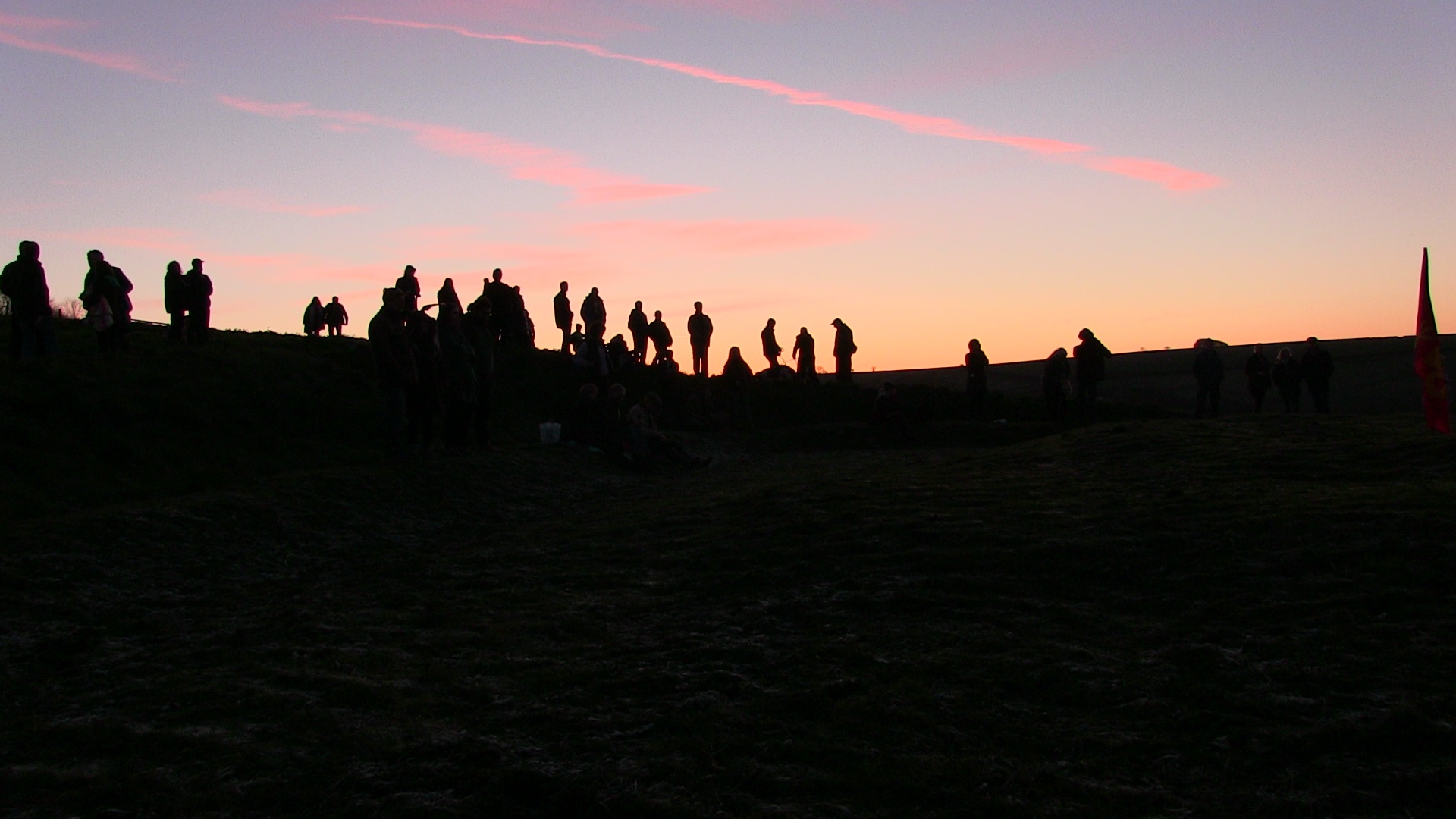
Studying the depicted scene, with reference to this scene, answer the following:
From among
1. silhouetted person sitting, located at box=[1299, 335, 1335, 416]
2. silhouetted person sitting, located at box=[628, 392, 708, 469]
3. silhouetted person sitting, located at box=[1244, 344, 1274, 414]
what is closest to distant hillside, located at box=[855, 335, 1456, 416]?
silhouetted person sitting, located at box=[1299, 335, 1335, 416]

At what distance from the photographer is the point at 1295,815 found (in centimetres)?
422

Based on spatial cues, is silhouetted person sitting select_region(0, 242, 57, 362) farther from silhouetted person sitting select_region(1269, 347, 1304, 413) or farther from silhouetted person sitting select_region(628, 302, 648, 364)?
silhouetted person sitting select_region(1269, 347, 1304, 413)

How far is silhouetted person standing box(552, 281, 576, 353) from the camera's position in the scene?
29500 millimetres

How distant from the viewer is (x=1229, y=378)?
130ft

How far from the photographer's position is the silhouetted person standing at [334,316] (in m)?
38.4

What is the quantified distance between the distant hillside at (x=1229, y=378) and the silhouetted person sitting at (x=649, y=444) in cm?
1461

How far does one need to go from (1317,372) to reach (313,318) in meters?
28.0

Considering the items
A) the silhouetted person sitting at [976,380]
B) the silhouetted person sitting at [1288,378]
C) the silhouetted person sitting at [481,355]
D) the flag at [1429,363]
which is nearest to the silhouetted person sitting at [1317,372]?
the silhouetted person sitting at [1288,378]

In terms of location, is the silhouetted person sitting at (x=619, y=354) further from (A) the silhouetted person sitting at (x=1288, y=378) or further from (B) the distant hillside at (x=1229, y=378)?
(A) the silhouetted person sitting at (x=1288, y=378)

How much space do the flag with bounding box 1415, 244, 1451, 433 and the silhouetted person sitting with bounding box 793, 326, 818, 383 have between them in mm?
→ 18282

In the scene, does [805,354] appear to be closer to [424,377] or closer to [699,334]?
[699,334]

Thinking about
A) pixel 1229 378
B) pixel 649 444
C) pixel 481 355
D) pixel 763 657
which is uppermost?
pixel 481 355

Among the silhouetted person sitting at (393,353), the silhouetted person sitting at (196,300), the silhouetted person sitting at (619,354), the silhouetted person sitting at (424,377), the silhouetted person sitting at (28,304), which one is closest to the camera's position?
the silhouetted person sitting at (393,353)

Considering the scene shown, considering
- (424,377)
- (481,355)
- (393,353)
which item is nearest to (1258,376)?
(481,355)
